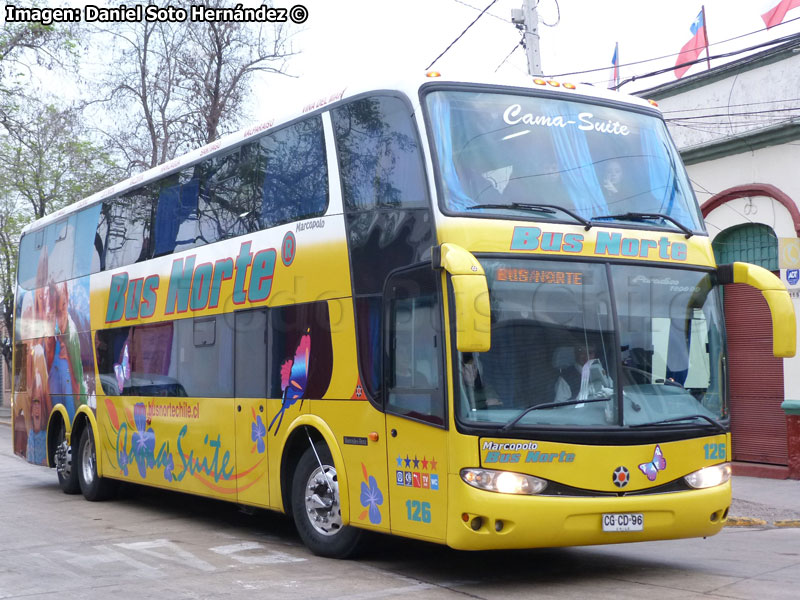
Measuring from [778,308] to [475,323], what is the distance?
273cm

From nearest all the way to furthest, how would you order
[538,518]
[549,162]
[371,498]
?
[538,518]
[549,162]
[371,498]

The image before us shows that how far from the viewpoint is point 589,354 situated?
300 inches

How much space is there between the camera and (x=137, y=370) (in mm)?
13062

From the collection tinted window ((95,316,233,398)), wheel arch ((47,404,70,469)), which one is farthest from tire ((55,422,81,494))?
tinted window ((95,316,233,398))

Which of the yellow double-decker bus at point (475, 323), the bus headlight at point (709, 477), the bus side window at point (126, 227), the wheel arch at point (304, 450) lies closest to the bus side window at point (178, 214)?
the bus side window at point (126, 227)

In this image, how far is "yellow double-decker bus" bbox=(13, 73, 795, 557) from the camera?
7.38 metres

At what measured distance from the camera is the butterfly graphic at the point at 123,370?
43.7 feet

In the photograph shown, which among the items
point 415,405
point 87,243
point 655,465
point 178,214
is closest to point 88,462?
point 87,243

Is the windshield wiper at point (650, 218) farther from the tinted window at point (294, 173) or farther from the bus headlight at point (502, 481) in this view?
the tinted window at point (294, 173)

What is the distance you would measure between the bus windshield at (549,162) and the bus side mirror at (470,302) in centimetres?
82

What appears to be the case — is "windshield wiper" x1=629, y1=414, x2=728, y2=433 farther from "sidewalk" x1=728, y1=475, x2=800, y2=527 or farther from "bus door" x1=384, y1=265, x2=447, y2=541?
"sidewalk" x1=728, y1=475, x2=800, y2=527

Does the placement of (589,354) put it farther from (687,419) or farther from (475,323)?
(475,323)

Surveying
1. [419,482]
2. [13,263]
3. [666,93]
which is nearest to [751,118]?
[666,93]

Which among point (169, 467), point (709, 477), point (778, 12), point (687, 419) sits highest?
point (778, 12)
